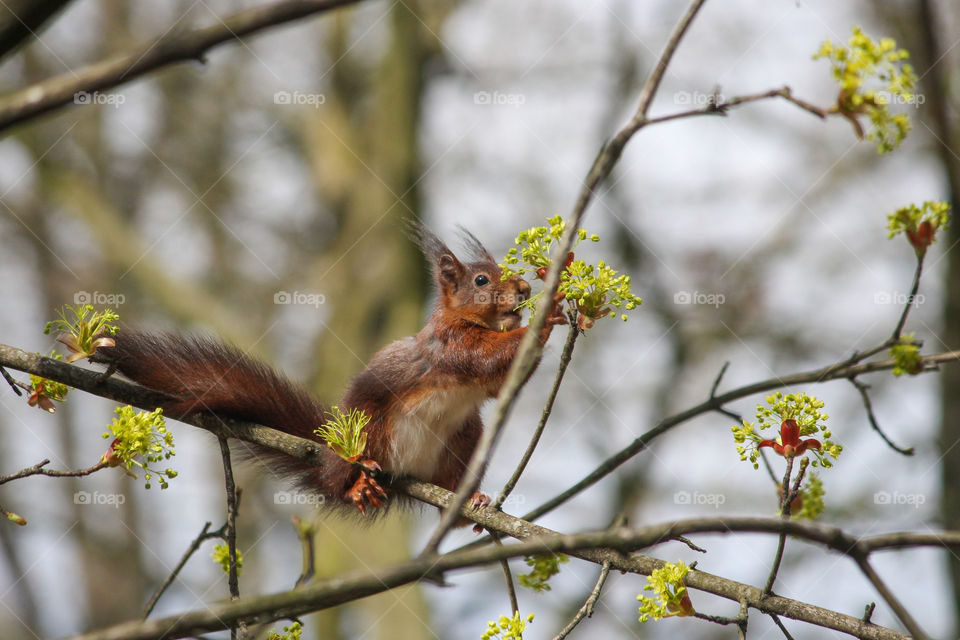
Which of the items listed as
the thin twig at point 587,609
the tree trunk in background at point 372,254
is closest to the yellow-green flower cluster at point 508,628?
the thin twig at point 587,609

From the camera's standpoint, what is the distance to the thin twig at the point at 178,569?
5.81 ft

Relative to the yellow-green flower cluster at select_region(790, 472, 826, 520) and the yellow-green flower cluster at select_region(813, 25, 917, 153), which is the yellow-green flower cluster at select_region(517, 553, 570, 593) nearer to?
the yellow-green flower cluster at select_region(790, 472, 826, 520)

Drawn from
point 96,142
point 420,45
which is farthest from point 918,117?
point 96,142

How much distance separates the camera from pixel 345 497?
278 centimetres

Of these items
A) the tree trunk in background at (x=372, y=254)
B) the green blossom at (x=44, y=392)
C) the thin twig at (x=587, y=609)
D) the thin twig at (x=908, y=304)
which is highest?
the tree trunk in background at (x=372, y=254)

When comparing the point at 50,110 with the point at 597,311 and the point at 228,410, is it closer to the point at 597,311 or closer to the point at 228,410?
the point at 597,311

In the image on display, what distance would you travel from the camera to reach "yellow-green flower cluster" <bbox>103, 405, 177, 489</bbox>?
1763 mm

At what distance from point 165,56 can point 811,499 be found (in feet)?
5.37

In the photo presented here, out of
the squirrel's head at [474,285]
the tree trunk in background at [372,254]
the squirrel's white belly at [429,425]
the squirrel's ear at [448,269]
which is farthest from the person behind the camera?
the tree trunk in background at [372,254]

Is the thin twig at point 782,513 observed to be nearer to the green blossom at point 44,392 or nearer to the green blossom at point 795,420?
the green blossom at point 795,420

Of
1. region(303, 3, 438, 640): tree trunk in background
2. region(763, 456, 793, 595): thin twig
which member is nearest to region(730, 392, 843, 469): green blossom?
region(763, 456, 793, 595): thin twig

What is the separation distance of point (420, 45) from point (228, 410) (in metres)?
5.38

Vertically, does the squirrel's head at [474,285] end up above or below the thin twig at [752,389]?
above

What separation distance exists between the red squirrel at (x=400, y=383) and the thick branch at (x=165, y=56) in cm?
129
